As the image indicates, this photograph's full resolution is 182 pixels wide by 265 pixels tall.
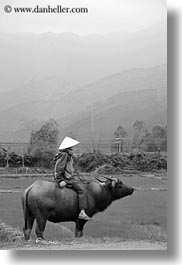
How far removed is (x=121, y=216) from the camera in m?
3.94

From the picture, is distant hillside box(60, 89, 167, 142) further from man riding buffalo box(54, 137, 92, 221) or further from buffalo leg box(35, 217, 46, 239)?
buffalo leg box(35, 217, 46, 239)

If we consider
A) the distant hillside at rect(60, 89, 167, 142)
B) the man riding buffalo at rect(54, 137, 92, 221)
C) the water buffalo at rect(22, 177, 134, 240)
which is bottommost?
the water buffalo at rect(22, 177, 134, 240)

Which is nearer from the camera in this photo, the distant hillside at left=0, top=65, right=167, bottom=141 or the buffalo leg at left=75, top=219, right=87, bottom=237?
the buffalo leg at left=75, top=219, right=87, bottom=237

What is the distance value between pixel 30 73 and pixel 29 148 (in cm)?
57

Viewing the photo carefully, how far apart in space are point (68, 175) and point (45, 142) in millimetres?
325

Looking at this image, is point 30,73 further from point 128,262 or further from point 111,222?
point 128,262

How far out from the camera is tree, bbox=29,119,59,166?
396 centimetres

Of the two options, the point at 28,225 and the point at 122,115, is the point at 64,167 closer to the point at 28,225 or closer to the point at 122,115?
the point at 28,225

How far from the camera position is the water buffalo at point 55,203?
3805mm

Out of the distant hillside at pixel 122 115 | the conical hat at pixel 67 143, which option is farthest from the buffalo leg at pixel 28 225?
the distant hillside at pixel 122 115

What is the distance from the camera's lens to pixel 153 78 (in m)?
4.02

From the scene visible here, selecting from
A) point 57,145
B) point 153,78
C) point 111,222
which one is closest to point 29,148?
point 57,145

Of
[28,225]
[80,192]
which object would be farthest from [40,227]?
[80,192]

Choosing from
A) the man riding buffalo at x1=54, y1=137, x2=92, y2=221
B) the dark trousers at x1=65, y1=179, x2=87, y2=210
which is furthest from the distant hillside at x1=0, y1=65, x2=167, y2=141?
the dark trousers at x1=65, y1=179, x2=87, y2=210
